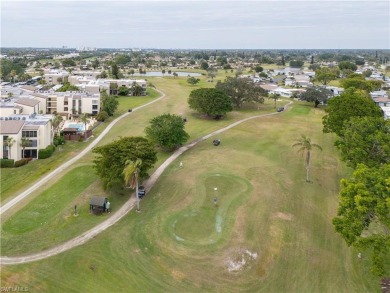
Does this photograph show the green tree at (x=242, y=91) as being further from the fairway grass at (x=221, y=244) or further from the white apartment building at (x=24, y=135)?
the white apartment building at (x=24, y=135)

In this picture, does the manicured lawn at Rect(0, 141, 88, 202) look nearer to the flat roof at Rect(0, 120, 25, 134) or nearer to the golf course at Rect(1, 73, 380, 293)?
the golf course at Rect(1, 73, 380, 293)

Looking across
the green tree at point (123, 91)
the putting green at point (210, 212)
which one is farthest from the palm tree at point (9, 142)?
the green tree at point (123, 91)

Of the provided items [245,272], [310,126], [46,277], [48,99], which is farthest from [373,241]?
[48,99]

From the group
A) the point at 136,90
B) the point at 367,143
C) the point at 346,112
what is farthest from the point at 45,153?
the point at 136,90

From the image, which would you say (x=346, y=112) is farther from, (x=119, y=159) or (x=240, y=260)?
(x=119, y=159)

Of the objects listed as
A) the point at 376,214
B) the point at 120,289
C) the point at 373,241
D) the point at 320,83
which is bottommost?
the point at 120,289

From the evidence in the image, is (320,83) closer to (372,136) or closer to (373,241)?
(372,136)

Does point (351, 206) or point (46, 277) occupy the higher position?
point (351, 206)
